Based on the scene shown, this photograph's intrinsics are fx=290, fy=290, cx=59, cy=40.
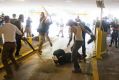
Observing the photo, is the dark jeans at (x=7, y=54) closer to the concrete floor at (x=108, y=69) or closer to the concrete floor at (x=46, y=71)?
the concrete floor at (x=46, y=71)

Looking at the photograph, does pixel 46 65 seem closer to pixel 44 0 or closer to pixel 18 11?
pixel 44 0

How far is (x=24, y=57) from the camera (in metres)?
14.2

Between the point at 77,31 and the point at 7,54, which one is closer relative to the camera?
the point at 7,54

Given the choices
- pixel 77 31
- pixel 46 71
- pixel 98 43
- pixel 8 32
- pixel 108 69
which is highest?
pixel 8 32

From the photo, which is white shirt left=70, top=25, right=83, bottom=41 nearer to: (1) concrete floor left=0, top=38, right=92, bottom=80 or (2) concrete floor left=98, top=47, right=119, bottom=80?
(1) concrete floor left=0, top=38, right=92, bottom=80

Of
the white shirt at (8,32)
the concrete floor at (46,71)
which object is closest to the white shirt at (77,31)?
the concrete floor at (46,71)

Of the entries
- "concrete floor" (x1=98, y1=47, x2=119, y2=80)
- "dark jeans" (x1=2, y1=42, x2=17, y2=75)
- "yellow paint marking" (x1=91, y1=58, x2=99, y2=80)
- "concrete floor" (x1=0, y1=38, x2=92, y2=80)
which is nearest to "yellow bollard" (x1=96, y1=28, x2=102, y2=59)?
"concrete floor" (x1=98, y1=47, x2=119, y2=80)

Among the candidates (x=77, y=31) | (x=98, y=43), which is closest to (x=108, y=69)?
(x=77, y=31)

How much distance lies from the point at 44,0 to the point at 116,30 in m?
10.1

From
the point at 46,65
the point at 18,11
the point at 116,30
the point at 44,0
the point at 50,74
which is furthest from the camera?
the point at 18,11

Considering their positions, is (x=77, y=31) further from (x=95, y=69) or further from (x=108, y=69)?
(x=108, y=69)

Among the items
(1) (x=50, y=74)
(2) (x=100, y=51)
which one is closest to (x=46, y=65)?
(1) (x=50, y=74)

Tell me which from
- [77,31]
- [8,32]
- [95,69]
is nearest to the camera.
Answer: [8,32]

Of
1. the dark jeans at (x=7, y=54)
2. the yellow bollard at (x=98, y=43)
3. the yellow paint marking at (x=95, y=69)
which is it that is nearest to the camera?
the dark jeans at (x=7, y=54)
